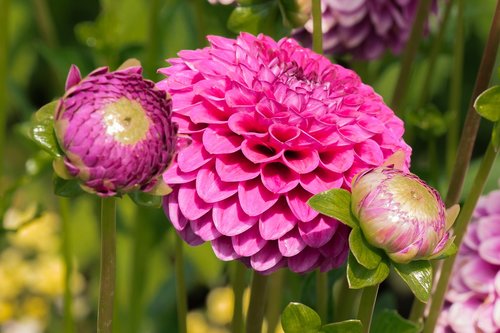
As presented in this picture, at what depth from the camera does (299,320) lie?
58cm

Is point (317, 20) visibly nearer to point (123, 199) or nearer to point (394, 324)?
point (394, 324)

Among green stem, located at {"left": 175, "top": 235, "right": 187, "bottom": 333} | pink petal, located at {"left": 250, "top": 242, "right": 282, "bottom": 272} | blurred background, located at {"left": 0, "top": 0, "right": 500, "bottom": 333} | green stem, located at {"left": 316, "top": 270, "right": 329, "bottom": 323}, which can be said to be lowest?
blurred background, located at {"left": 0, "top": 0, "right": 500, "bottom": 333}

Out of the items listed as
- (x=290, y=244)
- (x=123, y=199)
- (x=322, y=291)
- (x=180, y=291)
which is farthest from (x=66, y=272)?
(x=123, y=199)

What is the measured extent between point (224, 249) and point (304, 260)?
0.05 m

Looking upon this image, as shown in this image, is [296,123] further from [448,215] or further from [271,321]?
[271,321]

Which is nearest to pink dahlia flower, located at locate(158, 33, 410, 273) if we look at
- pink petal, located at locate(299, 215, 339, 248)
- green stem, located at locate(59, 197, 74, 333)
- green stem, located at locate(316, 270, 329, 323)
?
pink petal, located at locate(299, 215, 339, 248)

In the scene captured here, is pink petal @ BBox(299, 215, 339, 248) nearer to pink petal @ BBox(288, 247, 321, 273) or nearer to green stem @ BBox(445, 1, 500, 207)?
pink petal @ BBox(288, 247, 321, 273)

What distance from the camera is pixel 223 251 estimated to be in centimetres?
58

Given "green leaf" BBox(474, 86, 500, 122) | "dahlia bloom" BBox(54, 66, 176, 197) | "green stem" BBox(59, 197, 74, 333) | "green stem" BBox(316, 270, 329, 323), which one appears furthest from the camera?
"green stem" BBox(59, 197, 74, 333)

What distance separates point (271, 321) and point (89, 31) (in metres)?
0.32

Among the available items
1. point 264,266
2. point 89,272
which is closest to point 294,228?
point 264,266

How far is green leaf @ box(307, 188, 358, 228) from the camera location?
0.54m

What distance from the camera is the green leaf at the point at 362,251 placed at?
0.53 metres

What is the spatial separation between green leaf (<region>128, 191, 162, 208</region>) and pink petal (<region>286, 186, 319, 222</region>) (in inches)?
3.1
